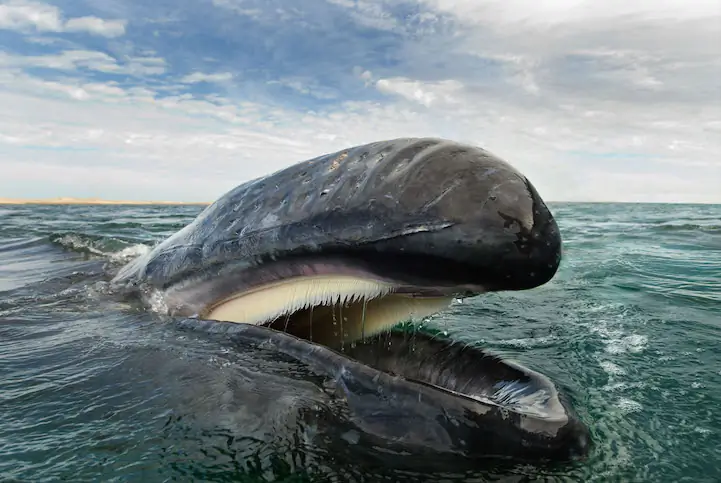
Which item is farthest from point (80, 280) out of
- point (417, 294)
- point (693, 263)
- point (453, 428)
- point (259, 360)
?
point (693, 263)

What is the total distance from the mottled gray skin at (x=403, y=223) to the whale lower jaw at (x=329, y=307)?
3.2 inches

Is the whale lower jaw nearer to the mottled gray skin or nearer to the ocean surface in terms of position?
the mottled gray skin

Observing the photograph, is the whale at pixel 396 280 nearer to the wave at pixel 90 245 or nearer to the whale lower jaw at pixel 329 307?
the whale lower jaw at pixel 329 307

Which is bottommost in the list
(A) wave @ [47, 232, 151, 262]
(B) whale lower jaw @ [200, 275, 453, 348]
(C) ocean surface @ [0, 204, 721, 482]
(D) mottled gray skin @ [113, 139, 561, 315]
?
(C) ocean surface @ [0, 204, 721, 482]

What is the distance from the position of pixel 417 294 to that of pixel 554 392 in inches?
27.8

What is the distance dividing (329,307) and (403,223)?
1.04 metres

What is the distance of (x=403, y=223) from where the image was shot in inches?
97.3

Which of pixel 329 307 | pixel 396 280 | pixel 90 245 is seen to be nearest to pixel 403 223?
pixel 396 280

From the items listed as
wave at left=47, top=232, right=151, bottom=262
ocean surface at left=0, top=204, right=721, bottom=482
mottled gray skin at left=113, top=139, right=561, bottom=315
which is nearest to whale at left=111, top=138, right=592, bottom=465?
mottled gray skin at left=113, top=139, right=561, bottom=315

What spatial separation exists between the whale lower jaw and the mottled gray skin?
0.27 ft

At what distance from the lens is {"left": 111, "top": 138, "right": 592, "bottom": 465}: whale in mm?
2162

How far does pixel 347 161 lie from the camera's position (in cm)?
297

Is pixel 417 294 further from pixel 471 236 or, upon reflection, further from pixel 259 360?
pixel 259 360

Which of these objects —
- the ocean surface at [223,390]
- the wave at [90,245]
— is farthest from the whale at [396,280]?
the wave at [90,245]
